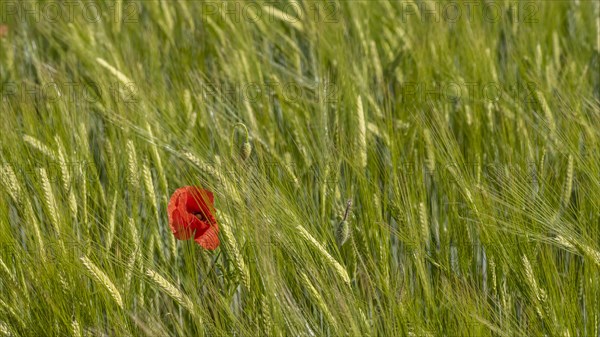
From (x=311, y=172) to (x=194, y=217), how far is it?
9.7 inches

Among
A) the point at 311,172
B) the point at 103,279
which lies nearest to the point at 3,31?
the point at 311,172

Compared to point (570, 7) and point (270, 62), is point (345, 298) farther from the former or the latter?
point (570, 7)

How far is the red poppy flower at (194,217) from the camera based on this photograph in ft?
4.99

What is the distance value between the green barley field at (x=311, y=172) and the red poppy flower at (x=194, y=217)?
0.02 metres

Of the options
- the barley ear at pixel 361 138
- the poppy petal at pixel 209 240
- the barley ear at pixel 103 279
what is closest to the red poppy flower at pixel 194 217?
the poppy petal at pixel 209 240

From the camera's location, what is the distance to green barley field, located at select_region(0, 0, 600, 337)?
1458mm

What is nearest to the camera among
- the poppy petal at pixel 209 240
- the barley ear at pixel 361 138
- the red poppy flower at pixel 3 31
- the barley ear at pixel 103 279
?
the barley ear at pixel 103 279

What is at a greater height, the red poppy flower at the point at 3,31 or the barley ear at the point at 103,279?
the red poppy flower at the point at 3,31

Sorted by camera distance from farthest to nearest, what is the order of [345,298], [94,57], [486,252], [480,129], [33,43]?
[33,43]
[94,57]
[480,129]
[486,252]
[345,298]

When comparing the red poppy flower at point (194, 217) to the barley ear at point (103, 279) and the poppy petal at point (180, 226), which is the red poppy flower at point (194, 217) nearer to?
the poppy petal at point (180, 226)

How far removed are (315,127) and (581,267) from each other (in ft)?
1.62

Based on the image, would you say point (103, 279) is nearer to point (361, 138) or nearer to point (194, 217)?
point (194, 217)

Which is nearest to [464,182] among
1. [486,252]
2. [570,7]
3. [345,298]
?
[486,252]

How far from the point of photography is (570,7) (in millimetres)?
2453
